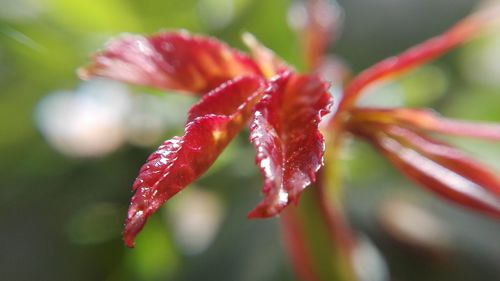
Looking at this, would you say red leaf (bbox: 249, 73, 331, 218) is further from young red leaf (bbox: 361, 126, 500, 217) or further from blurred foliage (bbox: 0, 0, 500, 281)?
blurred foliage (bbox: 0, 0, 500, 281)

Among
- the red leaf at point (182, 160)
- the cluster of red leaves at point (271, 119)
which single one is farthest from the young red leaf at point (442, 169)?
the red leaf at point (182, 160)

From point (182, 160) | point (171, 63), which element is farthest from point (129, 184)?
point (182, 160)

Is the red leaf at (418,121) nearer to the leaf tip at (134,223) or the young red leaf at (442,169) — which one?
the young red leaf at (442,169)

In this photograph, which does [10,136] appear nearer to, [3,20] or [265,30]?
[3,20]

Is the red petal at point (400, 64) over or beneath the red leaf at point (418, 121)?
over

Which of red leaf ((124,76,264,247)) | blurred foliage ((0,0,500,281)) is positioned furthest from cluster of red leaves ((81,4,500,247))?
blurred foliage ((0,0,500,281))

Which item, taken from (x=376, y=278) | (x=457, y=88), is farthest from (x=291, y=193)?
(x=457, y=88)

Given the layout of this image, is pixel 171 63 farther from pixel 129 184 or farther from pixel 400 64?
pixel 129 184
